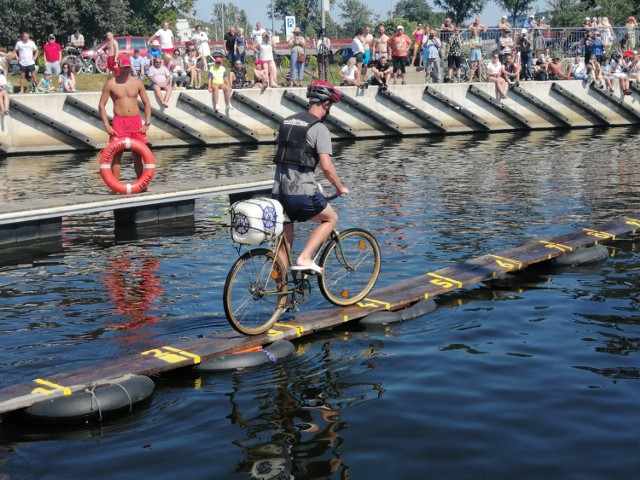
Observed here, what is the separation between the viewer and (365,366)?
7.87m

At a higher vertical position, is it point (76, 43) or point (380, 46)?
point (76, 43)

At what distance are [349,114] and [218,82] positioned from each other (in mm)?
4547

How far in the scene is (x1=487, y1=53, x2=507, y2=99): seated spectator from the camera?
105ft

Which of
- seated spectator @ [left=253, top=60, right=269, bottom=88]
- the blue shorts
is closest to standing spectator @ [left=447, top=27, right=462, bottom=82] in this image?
seated spectator @ [left=253, top=60, right=269, bottom=88]

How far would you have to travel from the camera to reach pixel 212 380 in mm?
7543

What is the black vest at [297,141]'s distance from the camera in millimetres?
8422

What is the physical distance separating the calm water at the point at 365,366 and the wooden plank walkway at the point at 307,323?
184mm

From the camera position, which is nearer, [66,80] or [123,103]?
[123,103]

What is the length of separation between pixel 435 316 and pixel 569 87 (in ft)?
85.2

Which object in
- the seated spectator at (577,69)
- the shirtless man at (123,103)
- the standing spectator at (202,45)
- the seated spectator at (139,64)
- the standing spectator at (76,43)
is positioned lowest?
the shirtless man at (123,103)

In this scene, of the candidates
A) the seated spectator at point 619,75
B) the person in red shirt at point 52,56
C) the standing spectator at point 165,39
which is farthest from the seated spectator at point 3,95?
the seated spectator at point 619,75

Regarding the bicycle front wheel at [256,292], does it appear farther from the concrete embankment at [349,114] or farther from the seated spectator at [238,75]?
the seated spectator at [238,75]

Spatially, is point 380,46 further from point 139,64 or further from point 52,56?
point 52,56

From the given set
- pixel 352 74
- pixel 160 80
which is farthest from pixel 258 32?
pixel 160 80
